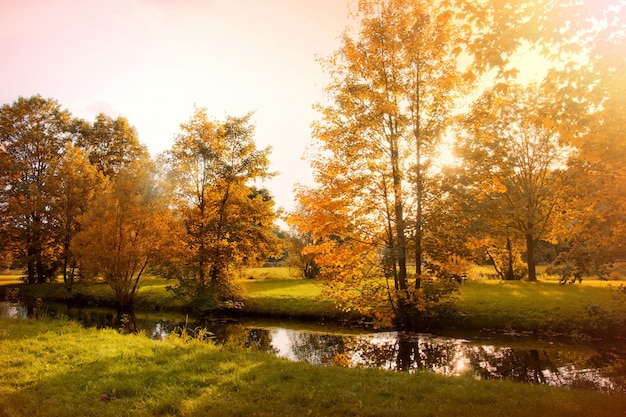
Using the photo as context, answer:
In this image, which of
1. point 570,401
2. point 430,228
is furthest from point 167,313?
point 570,401

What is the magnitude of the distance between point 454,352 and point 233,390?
408 inches

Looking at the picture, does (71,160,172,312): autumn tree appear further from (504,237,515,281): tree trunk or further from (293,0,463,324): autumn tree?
(504,237,515,281): tree trunk

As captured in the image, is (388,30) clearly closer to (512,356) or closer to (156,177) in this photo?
(512,356)

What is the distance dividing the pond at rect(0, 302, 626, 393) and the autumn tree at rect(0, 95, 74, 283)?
76.6ft

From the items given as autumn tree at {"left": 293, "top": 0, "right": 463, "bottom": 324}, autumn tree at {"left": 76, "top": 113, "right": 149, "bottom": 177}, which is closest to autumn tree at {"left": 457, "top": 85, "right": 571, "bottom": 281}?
autumn tree at {"left": 293, "top": 0, "right": 463, "bottom": 324}

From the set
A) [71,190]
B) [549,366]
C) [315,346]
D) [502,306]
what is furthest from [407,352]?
[71,190]

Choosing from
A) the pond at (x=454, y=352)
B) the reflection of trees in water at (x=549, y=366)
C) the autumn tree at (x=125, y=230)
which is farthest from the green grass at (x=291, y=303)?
the reflection of trees in water at (x=549, y=366)

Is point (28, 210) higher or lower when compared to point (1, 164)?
lower

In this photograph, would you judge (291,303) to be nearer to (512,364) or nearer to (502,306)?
(502,306)

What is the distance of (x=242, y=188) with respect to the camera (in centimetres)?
3127

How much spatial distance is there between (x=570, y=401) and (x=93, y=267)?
90.6 ft

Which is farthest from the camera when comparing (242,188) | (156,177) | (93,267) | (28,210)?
(28,210)

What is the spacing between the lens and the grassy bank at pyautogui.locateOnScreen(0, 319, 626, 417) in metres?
7.17

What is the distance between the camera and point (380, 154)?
57.5 ft
